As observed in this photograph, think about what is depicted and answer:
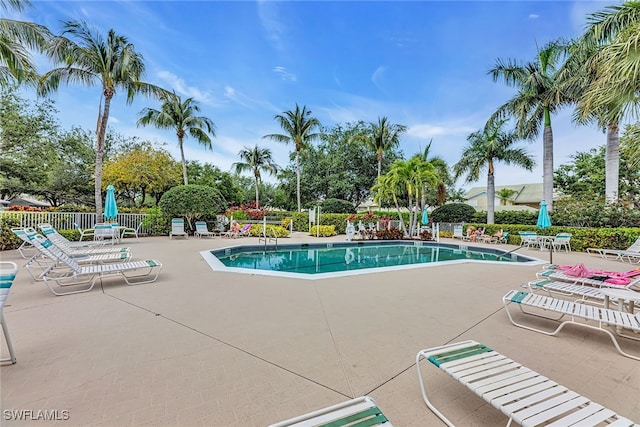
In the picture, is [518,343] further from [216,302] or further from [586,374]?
[216,302]

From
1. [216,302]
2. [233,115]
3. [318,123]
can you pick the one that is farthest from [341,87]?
[216,302]

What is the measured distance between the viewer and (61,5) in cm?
1097

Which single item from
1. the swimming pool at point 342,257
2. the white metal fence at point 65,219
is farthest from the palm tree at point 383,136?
the white metal fence at point 65,219

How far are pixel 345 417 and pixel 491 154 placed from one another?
20692 millimetres

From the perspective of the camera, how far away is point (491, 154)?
18312mm

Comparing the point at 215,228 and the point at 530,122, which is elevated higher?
the point at 530,122

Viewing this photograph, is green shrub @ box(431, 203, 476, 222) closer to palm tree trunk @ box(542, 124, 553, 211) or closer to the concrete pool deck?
palm tree trunk @ box(542, 124, 553, 211)

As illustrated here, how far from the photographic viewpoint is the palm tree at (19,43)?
28.1 ft

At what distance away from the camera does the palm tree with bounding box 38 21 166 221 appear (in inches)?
451

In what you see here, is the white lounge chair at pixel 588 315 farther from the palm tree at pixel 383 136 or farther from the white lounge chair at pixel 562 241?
the palm tree at pixel 383 136

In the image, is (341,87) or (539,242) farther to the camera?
(341,87)

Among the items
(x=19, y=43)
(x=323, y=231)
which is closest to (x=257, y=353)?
(x=19, y=43)

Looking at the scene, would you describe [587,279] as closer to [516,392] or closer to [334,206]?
[516,392]

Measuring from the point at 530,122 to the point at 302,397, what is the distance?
66.0 ft
